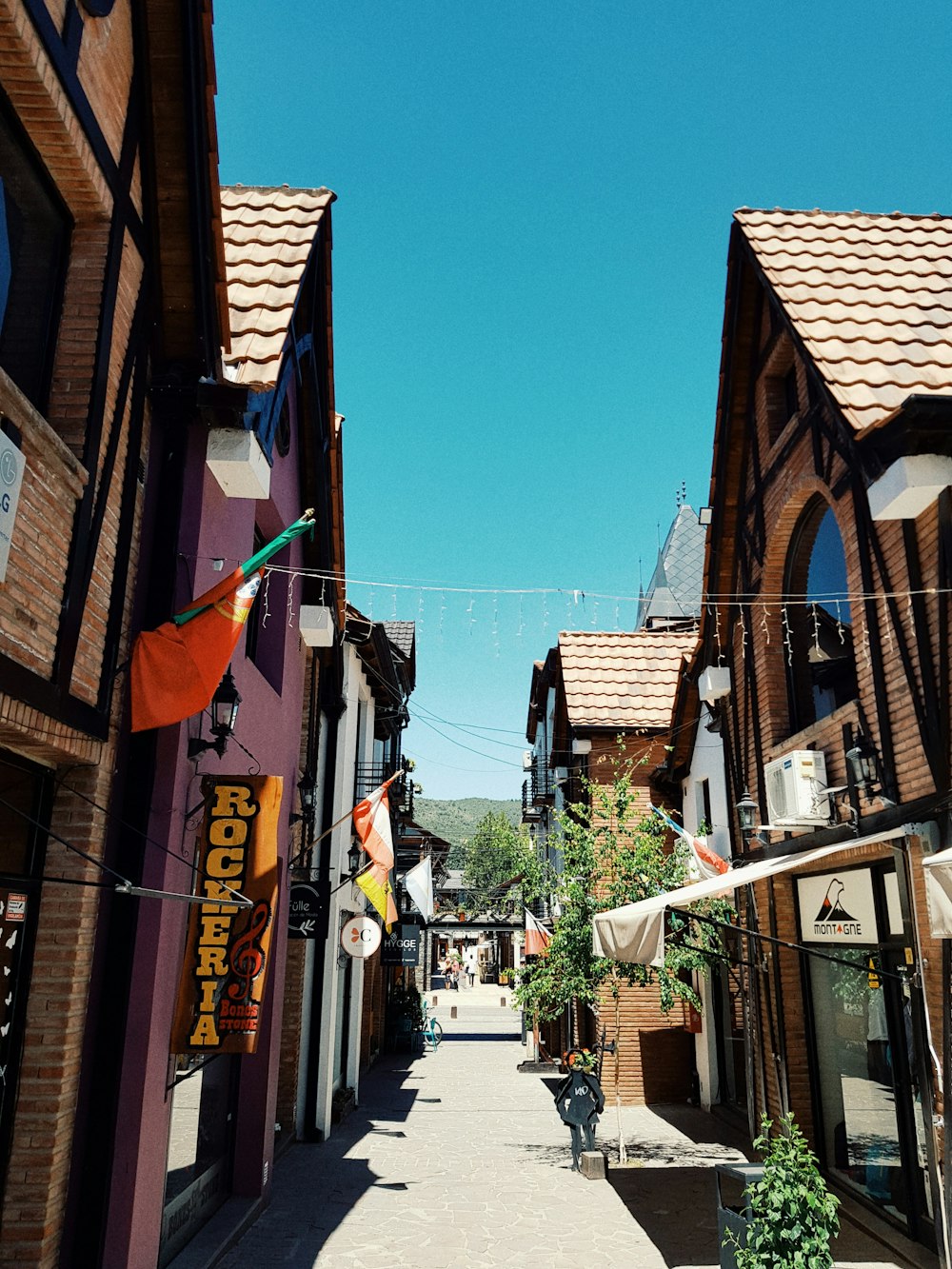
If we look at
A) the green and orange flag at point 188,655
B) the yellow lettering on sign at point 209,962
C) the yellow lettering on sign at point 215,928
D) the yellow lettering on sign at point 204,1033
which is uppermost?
the green and orange flag at point 188,655

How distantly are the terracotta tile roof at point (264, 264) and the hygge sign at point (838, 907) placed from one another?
7500mm

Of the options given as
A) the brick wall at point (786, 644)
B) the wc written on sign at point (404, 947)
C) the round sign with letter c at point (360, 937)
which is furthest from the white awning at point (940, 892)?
the wc written on sign at point (404, 947)

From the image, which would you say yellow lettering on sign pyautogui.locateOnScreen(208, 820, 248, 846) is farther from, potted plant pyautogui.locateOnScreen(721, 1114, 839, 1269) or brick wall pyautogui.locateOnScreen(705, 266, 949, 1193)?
brick wall pyautogui.locateOnScreen(705, 266, 949, 1193)

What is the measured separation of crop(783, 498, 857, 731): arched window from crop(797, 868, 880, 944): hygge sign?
180cm

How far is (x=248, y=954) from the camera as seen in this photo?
6664 mm

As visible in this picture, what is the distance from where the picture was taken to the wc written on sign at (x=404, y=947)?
25.5m

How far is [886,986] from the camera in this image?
8.81 meters

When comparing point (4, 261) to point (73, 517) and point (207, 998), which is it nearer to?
point (73, 517)

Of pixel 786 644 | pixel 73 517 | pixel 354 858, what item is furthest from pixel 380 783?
pixel 73 517

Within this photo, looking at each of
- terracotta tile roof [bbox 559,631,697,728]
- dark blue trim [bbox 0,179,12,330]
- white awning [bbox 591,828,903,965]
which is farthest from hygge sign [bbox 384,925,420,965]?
dark blue trim [bbox 0,179,12,330]

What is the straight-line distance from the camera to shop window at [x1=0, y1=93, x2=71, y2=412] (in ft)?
17.6

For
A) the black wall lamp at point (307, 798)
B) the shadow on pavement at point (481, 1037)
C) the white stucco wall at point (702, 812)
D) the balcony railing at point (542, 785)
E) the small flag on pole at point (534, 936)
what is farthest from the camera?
the shadow on pavement at point (481, 1037)

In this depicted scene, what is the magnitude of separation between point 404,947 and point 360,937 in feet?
34.2

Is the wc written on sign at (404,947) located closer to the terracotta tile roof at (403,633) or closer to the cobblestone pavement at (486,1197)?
the cobblestone pavement at (486,1197)
